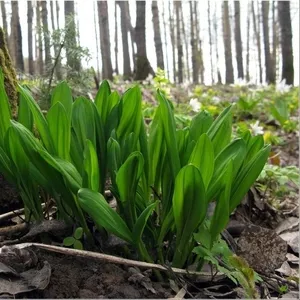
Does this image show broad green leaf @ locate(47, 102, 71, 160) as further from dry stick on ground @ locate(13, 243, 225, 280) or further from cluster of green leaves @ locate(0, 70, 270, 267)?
dry stick on ground @ locate(13, 243, 225, 280)

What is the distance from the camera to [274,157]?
3.17m

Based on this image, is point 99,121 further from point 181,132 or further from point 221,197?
point 221,197

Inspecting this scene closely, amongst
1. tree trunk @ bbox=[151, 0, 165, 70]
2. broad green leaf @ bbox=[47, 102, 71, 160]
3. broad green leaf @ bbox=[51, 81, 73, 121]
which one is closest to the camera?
broad green leaf @ bbox=[47, 102, 71, 160]

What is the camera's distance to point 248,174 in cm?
127

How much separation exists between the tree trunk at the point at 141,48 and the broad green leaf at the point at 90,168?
9.85 meters

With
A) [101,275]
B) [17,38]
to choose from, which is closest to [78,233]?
[101,275]

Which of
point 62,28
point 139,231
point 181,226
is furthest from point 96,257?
point 62,28

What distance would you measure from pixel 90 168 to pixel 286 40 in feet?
40.4

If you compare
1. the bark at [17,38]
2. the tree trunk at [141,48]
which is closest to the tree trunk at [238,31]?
the bark at [17,38]

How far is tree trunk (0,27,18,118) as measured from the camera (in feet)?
6.02

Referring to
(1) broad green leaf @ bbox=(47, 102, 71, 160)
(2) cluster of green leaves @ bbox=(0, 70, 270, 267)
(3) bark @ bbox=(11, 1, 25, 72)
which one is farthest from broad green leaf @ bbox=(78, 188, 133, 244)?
(3) bark @ bbox=(11, 1, 25, 72)

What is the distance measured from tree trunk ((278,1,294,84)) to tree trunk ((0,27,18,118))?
37.0ft

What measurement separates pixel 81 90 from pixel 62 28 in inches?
17.9

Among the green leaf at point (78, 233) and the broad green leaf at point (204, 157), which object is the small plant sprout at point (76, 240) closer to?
the green leaf at point (78, 233)
